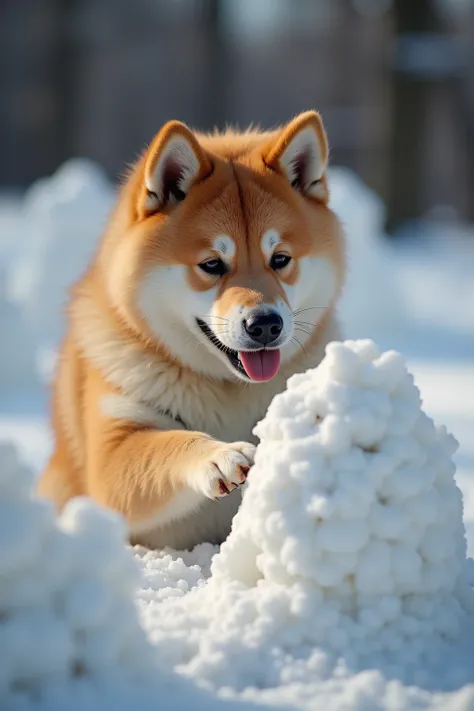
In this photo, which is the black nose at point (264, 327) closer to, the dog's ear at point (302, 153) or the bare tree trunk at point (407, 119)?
the dog's ear at point (302, 153)

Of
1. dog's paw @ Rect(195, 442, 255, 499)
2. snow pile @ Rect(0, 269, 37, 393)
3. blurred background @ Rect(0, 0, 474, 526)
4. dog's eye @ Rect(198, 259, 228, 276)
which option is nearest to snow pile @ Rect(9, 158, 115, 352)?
blurred background @ Rect(0, 0, 474, 526)

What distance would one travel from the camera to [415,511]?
5.11 feet

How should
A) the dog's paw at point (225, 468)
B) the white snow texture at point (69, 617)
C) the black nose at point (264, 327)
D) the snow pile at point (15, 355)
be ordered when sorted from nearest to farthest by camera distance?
1. the white snow texture at point (69, 617)
2. the dog's paw at point (225, 468)
3. the black nose at point (264, 327)
4. the snow pile at point (15, 355)

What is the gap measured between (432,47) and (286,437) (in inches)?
320

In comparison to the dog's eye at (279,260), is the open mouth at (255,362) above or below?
below

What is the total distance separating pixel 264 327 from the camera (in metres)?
2.08

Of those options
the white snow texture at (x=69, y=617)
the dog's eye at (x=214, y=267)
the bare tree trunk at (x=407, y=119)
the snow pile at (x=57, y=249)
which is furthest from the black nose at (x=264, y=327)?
the bare tree trunk at (x=407, y=119)

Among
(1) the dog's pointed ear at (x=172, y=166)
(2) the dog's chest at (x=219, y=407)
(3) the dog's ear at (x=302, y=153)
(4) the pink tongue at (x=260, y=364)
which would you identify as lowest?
(2) the dog's chest at (x=219, y=407)

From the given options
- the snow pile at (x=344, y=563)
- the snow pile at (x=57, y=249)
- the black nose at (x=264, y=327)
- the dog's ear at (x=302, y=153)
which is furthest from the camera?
the snow pile at (x=57, y=249)

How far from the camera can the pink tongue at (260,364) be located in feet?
7.09

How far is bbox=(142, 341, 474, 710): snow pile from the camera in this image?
1.45m

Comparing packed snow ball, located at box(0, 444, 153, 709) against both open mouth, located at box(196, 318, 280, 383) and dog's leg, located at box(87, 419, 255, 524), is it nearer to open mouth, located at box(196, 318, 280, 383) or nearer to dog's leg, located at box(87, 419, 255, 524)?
dog's leg, located at box(87, 419, 255, 524)

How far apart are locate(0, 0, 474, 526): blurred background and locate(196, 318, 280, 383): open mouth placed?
4140mm

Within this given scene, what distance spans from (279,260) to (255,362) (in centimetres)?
27
